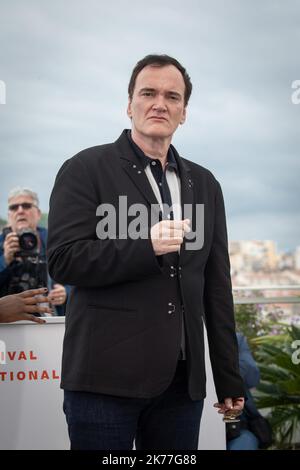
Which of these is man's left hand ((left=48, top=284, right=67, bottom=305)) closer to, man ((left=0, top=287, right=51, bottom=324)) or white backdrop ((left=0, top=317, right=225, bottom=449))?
man ((left=0, top=287, right=51, bottom=324))

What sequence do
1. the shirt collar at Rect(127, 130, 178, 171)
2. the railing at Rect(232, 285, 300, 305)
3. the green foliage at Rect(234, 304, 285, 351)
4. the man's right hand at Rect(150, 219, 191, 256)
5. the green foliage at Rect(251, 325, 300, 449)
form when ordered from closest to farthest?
the man's right hand at Rect(150, 219, 191, 256)
the shirt collar at Rect(127, 130, 178, 171)
the green foliage at Rect(251, 325, 300, 449)
the railing at Rect(232, 285, 300, 305)
the green foliage at Rect(234, 304, 285, 351)

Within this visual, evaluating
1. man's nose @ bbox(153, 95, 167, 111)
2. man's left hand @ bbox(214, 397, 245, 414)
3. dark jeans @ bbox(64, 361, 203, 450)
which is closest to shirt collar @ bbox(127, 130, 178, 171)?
man's nose @ bbox(153, 95, 167, 111)

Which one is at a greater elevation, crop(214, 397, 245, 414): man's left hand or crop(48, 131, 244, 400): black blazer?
crop(48, 131, 244, 400): black blazer

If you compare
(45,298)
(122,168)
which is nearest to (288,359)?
(45,298)

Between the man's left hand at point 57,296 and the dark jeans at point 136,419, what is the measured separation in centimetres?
122

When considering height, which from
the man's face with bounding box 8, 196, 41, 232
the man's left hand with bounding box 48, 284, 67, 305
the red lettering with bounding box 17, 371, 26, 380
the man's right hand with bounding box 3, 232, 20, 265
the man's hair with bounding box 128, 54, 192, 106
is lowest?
the red lettering with bounding box 17, 371, 26, 380

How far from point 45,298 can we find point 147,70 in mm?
1269

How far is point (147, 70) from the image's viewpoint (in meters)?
1.67

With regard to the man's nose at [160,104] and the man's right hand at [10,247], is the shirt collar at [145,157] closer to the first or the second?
the man's nose at [160,104]

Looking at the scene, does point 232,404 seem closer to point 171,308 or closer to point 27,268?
point 171,308

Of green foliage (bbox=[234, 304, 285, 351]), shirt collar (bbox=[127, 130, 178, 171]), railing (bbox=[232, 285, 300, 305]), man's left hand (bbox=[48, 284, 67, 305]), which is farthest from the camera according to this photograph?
green foliage (bbox=[234, 304, 285, 351])

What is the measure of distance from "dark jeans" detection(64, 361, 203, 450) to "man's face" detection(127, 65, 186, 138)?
0.61 m

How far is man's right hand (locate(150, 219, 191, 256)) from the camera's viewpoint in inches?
55.8

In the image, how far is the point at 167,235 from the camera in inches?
56.1
